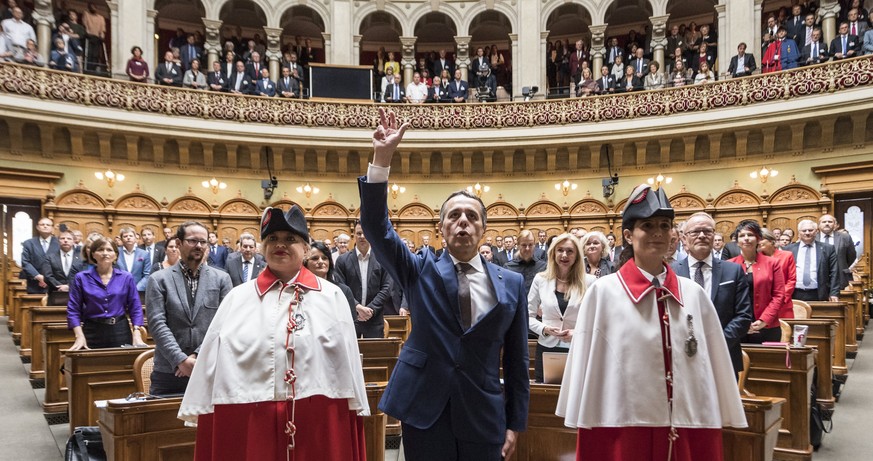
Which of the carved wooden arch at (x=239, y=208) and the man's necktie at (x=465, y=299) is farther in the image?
the carved wooden arch at (x=239, y=208)

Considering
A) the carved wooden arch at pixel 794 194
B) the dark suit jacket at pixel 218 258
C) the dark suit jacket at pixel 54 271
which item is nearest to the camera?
the dark suit jacket at pixel 54 271

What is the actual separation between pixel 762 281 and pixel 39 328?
20.8ft

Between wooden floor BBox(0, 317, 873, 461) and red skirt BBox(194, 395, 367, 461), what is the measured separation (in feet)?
7.33

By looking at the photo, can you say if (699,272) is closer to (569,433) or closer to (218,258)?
(569,433)

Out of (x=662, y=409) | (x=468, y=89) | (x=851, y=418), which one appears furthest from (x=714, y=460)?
(x=468, y=89)

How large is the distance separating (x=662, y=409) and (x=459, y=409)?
0.65 m

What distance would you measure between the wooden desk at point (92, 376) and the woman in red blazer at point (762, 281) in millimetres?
4298

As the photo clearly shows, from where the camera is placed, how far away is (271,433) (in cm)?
189

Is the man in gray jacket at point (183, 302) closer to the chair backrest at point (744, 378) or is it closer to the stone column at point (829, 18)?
the chair backrest at point (744, 378)

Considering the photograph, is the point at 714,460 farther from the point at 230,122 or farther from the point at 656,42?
the point at 656,42

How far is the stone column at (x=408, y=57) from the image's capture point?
15.9 m

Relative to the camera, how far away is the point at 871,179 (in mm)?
10680

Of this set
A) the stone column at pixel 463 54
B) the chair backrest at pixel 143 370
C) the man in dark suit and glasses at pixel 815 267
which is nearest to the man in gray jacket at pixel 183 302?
the chair backrest at pixel 143 370

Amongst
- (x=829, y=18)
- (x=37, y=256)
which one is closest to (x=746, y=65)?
(x=829, y=18)
